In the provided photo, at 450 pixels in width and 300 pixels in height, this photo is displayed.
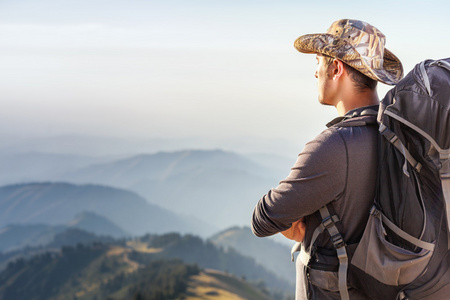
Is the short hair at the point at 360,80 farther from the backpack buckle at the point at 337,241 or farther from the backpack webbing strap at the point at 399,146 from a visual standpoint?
the backpack buckle at the point at 337,241

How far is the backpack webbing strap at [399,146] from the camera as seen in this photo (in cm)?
286

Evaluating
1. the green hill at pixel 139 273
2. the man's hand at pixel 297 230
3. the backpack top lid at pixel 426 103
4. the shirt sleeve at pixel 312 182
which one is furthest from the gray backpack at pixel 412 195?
the green hill at pixel 139 273

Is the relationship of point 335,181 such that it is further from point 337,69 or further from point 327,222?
point 337,69

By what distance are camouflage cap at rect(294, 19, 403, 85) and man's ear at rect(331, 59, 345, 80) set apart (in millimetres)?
51

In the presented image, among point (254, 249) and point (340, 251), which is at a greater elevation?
point (340, 251)

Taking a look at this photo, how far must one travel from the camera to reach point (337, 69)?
332 cm

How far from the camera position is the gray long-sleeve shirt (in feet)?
9.91

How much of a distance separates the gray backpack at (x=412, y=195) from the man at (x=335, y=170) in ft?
0.35

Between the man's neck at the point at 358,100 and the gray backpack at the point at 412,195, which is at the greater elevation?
the man's neck at the point at 358,100

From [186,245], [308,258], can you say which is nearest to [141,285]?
[186,245]

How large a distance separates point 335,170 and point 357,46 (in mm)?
861

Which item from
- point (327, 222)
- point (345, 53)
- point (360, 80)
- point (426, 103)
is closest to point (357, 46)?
point (345, 53)

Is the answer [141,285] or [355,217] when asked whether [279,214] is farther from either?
[141,285]

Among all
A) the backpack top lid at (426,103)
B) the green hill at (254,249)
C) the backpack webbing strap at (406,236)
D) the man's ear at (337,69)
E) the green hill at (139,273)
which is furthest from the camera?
the green hill at (254,249)
